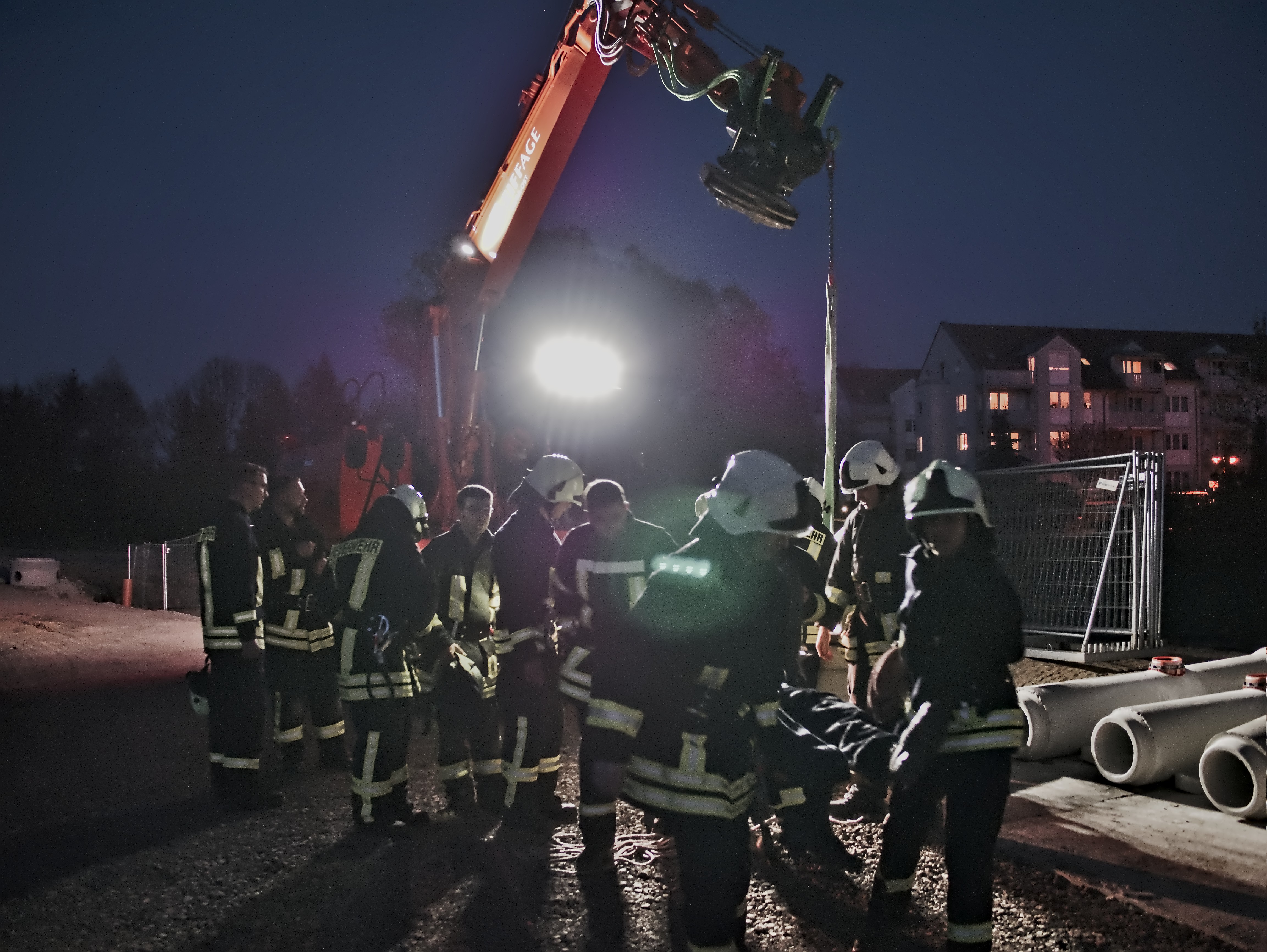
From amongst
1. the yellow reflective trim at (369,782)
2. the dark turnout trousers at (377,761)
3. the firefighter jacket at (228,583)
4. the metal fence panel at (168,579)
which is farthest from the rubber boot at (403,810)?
the metal fence panel at (168,579)

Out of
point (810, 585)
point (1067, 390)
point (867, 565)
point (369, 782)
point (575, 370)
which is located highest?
point (1067, 390)

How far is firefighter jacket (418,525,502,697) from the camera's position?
6070 mm

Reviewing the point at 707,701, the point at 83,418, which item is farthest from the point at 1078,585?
the point at 83,418

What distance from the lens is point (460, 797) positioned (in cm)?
592

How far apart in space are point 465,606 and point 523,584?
636 mm

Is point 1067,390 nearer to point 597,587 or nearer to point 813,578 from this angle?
point 813,578

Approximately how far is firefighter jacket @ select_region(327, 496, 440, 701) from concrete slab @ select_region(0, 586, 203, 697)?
622 cm

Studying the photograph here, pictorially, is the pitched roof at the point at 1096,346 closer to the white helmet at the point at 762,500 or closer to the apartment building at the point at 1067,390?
the apartment building at the point at 1067,390

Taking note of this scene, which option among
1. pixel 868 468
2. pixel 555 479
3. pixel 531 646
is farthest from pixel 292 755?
pixel 868 468

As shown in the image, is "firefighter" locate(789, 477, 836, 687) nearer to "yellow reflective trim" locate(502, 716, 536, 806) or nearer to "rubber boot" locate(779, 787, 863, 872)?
"rubber boot" locate(779, 787, 863, 872)

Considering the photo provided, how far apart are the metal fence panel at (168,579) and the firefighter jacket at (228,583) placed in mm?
14109

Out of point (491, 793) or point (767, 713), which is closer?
point (767, 713)

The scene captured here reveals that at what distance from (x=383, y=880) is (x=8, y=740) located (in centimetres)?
494

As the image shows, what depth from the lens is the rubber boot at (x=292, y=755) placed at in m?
6.89
